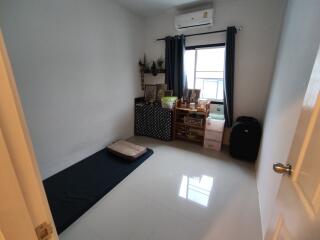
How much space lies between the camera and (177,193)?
1921mm

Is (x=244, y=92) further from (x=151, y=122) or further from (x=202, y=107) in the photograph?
(x=151, y=122)

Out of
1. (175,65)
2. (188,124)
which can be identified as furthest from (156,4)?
(188,124)

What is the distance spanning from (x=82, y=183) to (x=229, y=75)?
2.87m

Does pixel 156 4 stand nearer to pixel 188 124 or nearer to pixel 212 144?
pixel 188 124

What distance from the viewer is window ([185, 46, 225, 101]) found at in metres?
3.06

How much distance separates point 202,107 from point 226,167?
3.84ft

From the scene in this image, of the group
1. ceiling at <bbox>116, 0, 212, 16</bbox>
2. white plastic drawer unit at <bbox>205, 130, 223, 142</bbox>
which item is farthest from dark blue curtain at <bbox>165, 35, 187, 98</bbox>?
white plastic drawer unit at <bbox>205, 130, 223, 142</bbox>

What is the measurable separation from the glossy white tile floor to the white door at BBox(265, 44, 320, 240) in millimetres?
890

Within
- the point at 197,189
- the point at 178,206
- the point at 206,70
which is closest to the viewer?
the point at 178,206

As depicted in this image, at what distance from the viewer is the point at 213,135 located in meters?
2.94

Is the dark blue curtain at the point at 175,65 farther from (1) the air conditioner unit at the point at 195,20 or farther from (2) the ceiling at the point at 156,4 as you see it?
(2) the ceiling at the point at 156,4

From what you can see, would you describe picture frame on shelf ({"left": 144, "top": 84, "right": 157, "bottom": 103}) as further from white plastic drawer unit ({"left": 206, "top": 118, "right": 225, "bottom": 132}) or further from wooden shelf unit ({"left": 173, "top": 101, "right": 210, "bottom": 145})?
white plastic drawer unit ({"left": 206, "top": 118, "right": 225, "bottom": 132})

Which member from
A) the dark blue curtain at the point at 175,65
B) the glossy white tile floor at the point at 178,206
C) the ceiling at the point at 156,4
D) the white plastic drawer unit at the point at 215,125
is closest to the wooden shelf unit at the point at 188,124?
the white plastic drawer unit at the point at 215,125

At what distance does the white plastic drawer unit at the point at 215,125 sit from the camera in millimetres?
2860
